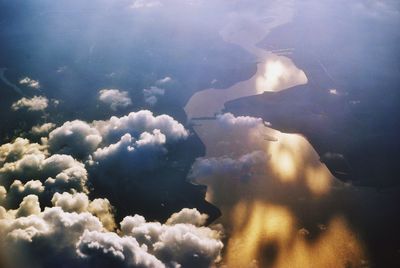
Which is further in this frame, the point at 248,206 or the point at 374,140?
the point at 374,140

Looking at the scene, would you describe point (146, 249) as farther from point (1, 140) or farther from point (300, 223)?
point (1, 140)

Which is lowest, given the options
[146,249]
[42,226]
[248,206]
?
[248,206]

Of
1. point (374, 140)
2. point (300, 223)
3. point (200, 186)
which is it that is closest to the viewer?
point (300, 223)

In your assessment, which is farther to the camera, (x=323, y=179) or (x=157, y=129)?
(x=157, y=129)

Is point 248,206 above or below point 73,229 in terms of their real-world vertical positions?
below

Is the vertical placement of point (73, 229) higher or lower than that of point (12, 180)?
higher

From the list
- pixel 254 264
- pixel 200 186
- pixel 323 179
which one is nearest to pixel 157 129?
pixel 200 186

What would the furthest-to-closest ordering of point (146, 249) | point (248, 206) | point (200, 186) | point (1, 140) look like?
point (1, 140)
point (200, 186)
point (248, 206)
point (146, 249)

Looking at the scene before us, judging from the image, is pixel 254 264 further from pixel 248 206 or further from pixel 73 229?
pixel 73 229

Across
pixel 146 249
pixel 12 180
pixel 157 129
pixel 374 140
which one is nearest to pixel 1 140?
pixel 12 180

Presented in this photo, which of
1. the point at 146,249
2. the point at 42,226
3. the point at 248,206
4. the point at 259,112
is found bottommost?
the point at 259,112
